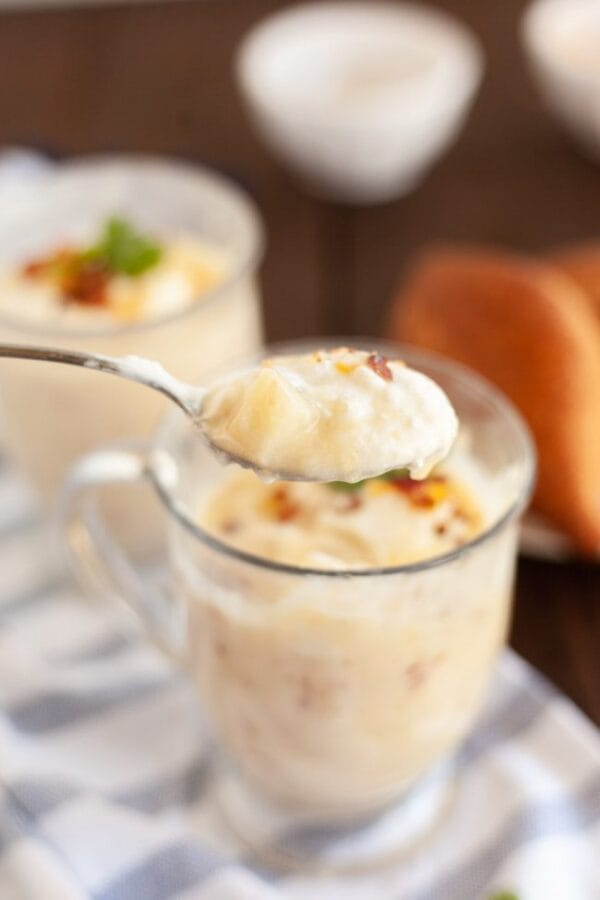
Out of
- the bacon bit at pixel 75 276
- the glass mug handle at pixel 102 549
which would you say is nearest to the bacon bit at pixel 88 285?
the bacon bit at pixel 75 276

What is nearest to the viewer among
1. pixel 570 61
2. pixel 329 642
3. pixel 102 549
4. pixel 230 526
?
pixel 329 642

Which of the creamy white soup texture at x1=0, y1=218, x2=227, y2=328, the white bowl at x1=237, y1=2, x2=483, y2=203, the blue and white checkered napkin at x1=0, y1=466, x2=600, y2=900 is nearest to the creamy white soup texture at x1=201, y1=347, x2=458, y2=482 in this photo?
the blue and white checkered napkin at x1=0, y1=466, x2=600, y2=900

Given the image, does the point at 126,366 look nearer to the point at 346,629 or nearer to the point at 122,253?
the point at 346,629

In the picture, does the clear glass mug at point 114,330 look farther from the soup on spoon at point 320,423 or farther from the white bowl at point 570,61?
the white bowl at point 570,61

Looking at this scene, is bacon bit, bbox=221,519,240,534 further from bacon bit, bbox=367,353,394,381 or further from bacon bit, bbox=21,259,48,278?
bacon bit, bbox=21,259,48,278

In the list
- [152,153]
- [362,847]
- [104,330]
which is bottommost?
[362,847]

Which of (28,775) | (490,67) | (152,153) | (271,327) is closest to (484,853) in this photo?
(28,775)

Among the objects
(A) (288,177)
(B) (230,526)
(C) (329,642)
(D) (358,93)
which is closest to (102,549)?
(B) (230,526)

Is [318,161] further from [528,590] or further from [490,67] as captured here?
[528,590]
